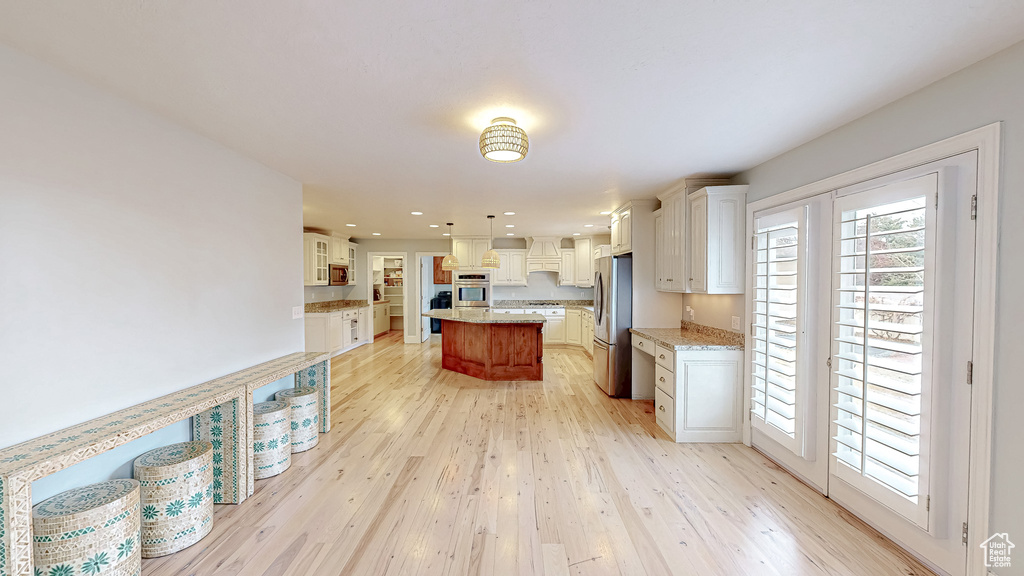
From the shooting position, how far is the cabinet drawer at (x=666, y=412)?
3494 mm

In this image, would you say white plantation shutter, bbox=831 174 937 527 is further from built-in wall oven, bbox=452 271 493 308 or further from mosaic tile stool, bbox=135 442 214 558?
built-in wall oven, bbox=452 271 493 308

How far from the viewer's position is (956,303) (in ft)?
5.90

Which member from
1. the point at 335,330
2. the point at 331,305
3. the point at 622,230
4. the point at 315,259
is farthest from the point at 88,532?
the point at 331,305

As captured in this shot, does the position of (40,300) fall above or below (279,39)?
below

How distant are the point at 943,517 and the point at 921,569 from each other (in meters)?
0.31

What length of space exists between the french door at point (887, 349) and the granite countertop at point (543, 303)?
18.0ft

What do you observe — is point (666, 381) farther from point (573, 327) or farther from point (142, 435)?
point (573, 327)

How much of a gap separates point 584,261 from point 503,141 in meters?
6.11

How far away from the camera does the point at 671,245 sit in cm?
414

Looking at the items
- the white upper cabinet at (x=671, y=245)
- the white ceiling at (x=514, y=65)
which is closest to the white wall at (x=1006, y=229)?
the white ceiling at (x=514, y=65)

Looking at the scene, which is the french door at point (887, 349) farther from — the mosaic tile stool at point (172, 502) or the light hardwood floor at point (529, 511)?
the mosaic tile stool at point (172, 502)

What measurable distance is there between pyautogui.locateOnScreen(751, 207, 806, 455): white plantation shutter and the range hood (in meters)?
5.09

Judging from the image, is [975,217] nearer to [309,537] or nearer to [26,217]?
[309,537]

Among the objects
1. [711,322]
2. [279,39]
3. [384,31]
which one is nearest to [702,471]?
[711,322]
